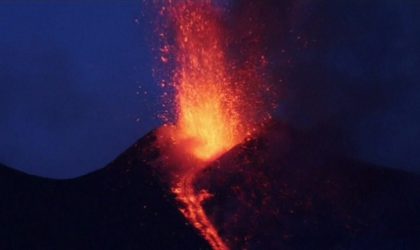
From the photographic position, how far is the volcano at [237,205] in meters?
7.37

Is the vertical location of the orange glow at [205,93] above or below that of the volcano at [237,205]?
above

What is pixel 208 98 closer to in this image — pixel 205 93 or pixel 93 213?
pixel 205 93

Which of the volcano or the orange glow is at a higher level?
the orange glow

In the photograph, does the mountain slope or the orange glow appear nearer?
the mountain slope

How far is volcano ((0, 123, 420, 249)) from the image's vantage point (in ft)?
24.2

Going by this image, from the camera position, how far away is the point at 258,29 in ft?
43.7

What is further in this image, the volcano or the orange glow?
the orange glow

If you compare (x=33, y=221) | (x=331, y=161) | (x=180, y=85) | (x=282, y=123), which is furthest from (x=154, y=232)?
(x=180, y=85)

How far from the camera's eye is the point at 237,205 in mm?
8180

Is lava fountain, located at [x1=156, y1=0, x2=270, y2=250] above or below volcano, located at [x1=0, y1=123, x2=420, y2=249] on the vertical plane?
above

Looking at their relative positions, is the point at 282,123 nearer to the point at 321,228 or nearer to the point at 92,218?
the point at 321,228

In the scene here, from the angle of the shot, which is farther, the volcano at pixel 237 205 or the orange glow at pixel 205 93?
the orange glow at pixel 205 93

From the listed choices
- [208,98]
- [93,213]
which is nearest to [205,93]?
[208,98]

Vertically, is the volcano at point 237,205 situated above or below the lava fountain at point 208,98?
below
